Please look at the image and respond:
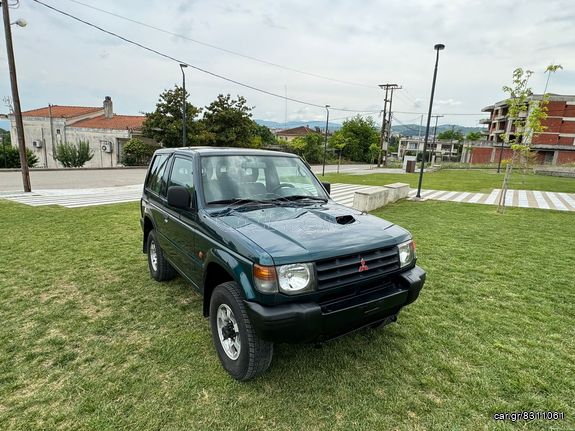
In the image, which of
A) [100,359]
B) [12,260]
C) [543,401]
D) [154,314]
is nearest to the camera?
[543,401]

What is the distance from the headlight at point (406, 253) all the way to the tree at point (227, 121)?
33755 millimetres

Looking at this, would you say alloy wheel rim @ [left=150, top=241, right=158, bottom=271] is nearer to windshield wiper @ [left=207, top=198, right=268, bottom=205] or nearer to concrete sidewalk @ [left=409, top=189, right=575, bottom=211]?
windshield wiper @ [left=207, top=198, right=268, bottom=205]

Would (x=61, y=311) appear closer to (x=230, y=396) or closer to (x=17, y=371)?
(x=17, y=371)

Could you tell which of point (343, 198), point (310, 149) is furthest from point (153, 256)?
point (310, 149)

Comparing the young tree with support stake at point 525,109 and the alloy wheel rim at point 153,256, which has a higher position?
the young tree with support stake at point 525,109

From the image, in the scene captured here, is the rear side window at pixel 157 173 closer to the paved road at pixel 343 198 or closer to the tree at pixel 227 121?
the paved road at pixel 343 198

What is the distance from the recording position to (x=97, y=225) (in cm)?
784

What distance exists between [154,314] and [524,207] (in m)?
13.5

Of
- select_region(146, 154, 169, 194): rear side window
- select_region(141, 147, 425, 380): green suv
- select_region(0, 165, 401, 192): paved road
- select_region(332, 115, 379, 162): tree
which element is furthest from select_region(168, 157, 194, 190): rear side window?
select_region(332, 115, 379, 162): tree

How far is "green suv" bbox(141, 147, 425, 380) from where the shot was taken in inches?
89.1

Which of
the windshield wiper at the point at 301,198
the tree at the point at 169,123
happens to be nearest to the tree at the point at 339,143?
the tree at the point at 169,123

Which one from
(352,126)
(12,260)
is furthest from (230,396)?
(352,126)

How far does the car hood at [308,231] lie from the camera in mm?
2320

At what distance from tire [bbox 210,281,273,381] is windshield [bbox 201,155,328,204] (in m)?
0.99
